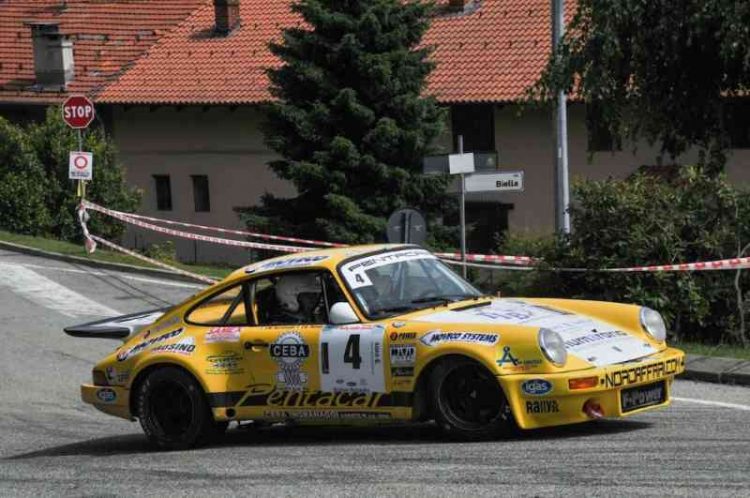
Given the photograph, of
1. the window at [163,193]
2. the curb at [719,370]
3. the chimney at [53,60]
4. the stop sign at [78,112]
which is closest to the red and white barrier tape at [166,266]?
the stop sign at [78,112]

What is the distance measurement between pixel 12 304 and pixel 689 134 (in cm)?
1024

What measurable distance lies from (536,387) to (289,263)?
2.29 m

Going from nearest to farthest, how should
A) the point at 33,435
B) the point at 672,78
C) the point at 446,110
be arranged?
the point at 33,435 → the point at 672,78 → the point at 446,110

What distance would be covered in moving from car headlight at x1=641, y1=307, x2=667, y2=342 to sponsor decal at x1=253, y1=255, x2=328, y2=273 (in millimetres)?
2301

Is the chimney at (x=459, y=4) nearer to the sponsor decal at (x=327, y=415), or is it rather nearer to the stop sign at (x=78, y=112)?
the stop sign at (x=78, y=112)

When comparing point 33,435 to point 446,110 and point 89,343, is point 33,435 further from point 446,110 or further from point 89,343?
point 446,110

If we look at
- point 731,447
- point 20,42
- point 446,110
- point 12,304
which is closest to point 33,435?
point 731,447

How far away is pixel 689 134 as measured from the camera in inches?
737

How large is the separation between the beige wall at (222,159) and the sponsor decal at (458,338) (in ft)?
80.6

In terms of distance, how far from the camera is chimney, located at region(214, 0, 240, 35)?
40.8m

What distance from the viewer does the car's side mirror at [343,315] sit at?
977cm

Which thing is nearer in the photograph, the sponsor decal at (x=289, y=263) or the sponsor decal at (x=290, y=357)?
the sponsor decal at (x=290, y=357)

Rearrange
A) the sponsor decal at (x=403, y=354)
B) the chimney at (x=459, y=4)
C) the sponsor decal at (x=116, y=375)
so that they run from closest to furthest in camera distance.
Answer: the sponsor decal at (x=403, y=354) < the sponsor decal at (x=116, y=375) < the chimney at (x=459, y=4)

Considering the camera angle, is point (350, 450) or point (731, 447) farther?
point (350, 450)
